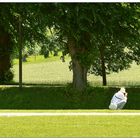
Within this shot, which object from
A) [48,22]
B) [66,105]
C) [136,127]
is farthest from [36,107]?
[136,127]

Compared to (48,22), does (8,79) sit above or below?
below

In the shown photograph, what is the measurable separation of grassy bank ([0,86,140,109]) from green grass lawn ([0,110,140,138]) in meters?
10.6

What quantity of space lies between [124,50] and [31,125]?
93.7 ft

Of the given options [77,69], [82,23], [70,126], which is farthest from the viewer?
[77,69]

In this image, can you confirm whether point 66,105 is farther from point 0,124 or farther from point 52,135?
point 52,135

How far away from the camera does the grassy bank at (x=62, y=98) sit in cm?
3038

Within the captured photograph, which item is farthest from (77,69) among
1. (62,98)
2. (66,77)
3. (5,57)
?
(66,77)

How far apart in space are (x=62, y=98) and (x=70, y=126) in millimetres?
14055

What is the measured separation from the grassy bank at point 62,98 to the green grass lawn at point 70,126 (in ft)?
34.9

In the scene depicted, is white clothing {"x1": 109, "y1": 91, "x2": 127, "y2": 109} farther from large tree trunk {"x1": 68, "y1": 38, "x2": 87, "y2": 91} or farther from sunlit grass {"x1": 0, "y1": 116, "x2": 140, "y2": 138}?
large tree trunk {"x1": 68, "y1": 38, "x2": 87, "y2": 91}

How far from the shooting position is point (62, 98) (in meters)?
31.0

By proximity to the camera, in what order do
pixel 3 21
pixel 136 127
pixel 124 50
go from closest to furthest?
pixel 136 127, pixel 3 21, pixel 124 50

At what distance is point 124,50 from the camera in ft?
147

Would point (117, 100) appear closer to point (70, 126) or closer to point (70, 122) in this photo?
point (70, 122)
